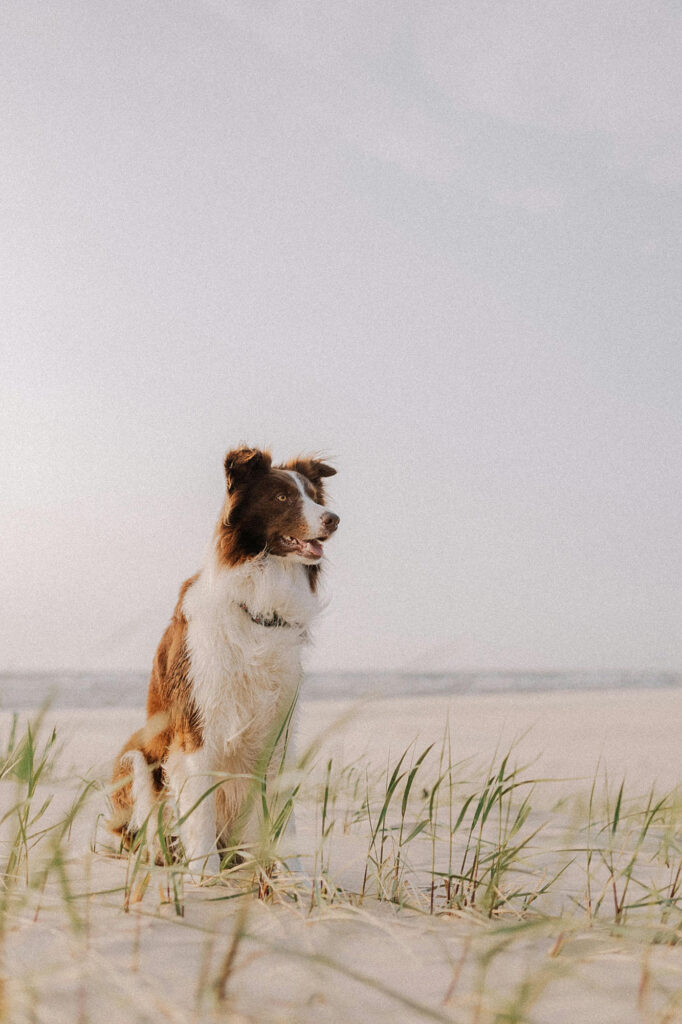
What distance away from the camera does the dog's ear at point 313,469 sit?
4.50 metres

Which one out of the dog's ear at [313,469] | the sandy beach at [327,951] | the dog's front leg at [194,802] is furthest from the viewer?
the dog's ear at [313,469]

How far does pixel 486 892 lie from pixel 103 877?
1279mm

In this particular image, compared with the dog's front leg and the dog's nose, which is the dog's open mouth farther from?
the dog's front leg

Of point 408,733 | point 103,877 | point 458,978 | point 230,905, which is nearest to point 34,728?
point 103,877

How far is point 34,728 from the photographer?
2.48 metres

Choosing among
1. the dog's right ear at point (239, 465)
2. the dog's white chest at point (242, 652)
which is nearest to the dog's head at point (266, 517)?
the dog's right ear at point (239, 465)

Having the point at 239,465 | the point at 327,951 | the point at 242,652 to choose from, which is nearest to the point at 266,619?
the point at 242,652

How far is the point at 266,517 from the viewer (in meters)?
3.99

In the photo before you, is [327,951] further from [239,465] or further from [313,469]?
[313,469]

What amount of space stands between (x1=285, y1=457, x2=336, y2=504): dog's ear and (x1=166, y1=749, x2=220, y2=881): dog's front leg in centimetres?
166

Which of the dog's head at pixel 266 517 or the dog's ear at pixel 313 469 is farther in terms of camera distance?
the dog's ear at pixel 313 469

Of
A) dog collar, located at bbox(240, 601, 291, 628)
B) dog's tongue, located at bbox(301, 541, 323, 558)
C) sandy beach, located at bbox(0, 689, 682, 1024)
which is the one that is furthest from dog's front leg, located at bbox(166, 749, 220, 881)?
dog's tongue, located at bbox(301, 541, 323, 558)

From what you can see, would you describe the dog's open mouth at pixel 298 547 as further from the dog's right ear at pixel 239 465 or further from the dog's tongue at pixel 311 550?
the dog's right ear at pixel 239 465

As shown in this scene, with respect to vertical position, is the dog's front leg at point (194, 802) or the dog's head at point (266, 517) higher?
the dog's head at point (266, 517)
